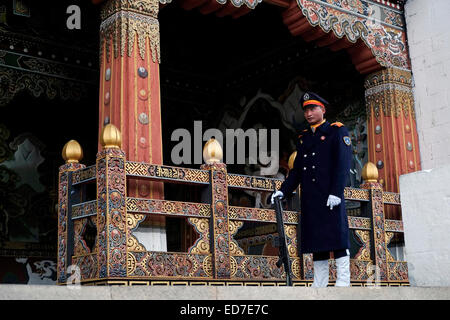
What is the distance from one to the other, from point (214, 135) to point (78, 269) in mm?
6038

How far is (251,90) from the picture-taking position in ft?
36.8

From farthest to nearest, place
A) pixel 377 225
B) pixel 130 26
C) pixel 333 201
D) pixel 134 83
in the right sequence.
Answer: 1. pixel 377 225
2. pixel 130 26
3. pixel 134 83
4. pixel 333 201

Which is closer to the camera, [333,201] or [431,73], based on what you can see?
[333,201]

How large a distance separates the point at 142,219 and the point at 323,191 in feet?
4.97

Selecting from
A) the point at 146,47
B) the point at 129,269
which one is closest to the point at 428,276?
the point at 129,269

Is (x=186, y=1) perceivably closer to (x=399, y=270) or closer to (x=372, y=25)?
(x=372, y=25)

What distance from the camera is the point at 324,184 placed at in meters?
5.58

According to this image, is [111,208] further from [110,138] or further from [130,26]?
[130,26]

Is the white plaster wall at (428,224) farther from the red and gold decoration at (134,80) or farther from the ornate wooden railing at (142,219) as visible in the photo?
the red and gold decoration at (134,80)

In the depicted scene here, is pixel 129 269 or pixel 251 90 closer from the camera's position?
pixel 129 269

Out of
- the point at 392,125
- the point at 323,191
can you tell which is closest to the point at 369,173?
the point at 392,125

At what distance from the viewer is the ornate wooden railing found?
554 centimetres

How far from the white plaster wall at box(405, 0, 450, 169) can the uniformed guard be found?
3.62 meters

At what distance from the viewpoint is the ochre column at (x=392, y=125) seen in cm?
885
